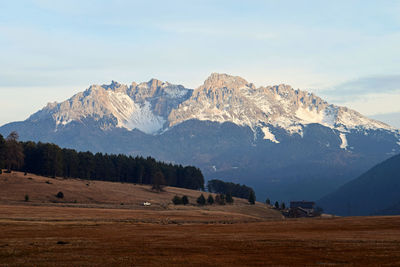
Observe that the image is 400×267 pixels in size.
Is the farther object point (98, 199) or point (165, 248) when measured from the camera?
point (98, 199)

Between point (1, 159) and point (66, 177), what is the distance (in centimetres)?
3165

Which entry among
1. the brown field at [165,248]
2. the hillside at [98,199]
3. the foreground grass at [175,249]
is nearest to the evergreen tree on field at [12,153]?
the hillside at [98,199]

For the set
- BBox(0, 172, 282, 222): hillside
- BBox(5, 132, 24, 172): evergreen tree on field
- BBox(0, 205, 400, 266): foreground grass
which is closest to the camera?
BBox(0, 205, 400, 266): foreground grass

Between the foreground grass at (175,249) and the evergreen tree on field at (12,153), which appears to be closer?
the foreground grass at (175,249)

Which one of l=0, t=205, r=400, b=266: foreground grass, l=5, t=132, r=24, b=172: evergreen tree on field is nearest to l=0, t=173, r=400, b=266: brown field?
l=0, t=205, r=400, b=266: foreground grass

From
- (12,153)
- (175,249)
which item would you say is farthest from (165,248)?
(12,153)

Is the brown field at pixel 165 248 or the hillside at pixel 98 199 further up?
the hillside at pixel 98 199

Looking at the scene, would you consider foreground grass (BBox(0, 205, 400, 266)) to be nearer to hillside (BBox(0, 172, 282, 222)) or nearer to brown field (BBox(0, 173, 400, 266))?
brown field (BBox(0, 173, 400, 266))

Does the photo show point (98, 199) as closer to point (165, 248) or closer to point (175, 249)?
point (165, 248)

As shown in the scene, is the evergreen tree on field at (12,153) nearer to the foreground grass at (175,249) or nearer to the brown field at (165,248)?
the brown field at (165,248)

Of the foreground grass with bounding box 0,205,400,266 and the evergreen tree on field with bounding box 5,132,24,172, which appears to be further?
the evergreen tree on field with bounding box 5,132,24,172

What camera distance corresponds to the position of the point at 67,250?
53.3 m

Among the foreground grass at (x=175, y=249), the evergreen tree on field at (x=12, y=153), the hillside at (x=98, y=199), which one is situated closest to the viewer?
the foreground grass at (x=175, y=249)

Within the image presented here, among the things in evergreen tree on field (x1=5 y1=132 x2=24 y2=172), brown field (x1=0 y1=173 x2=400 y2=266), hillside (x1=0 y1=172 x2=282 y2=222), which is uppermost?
evergreen tree on field (x1=5 y1=132 x2=24 y2=172)
